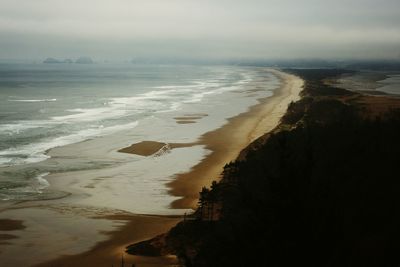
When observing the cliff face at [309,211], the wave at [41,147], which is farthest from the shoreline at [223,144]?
the wave at [41,147]

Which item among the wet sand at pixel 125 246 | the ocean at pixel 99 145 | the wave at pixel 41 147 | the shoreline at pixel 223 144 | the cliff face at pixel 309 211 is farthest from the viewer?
the wave at pixel 41 147

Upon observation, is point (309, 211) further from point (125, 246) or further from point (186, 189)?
point (186, 189)

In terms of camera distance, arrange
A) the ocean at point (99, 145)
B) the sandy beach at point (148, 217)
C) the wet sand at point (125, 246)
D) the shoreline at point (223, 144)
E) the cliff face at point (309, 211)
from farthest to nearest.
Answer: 1. the shoreline at point (223, 144)
2. the ocean at point (99, 145)
3. the sandy beach at point (148, 217)
4. the wet sand at point (125, 246)
5. the cliff face at point (309, 211)

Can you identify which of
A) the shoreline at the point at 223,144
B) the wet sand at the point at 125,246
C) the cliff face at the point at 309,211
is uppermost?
the cliff face at the point at 309,211

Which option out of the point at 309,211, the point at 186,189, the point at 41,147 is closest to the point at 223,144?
the point at 186,189

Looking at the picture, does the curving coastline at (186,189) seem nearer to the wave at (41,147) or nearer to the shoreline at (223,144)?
the shoreline at (223,144)

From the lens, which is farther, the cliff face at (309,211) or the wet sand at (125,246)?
the wet sand at (125,246)

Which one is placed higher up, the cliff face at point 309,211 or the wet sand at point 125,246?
the cliff face at point 309,211

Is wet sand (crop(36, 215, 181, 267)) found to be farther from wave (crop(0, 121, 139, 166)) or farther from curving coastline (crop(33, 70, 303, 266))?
wave (crop(0, 121, 139, 166))
